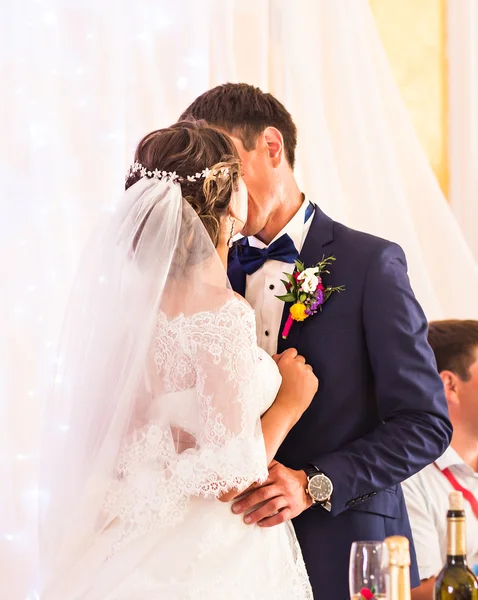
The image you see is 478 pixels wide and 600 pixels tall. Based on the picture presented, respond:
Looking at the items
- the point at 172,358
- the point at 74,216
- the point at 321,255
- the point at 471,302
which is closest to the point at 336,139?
the point at 471,302

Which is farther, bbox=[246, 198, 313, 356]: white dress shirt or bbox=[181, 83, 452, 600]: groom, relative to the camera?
bbox=[246, 198, 313, 356]: white dress shirt

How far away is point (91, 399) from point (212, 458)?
0.32 meters

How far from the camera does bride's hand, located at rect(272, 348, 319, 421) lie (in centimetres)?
214

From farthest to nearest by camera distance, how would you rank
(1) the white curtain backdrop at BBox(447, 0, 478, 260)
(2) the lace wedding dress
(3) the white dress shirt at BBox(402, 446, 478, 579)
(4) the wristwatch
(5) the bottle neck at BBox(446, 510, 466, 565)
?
(1) the white curtain backdrop at BBox(447, 0, 478, 260) → (3) the white dress shirt at BBox(402, 446, 478, 579) → (4) the wristwatch → (2) the lace wedding dress → (5) the bottle neck at BBox(446, 510, 466, 565)

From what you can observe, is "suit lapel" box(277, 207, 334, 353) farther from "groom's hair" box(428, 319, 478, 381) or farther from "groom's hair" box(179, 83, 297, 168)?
"groom's hair" box(428, 319, 478, 381)

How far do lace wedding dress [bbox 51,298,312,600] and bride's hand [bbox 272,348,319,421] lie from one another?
191 millimetres

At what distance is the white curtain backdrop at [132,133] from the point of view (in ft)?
11.6

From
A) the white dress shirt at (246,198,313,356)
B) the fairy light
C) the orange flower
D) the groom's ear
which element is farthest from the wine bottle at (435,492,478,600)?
the fairy light

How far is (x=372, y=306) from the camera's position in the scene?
229 centimetres

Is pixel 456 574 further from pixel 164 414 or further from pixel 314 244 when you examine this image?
pixel 314 244

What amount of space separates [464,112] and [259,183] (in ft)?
8.81

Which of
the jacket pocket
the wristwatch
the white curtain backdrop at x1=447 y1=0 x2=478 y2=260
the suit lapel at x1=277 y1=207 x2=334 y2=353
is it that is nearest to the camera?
the wristwatch

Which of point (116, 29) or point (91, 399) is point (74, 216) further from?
point (91, 399)

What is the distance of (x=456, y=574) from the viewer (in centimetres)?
151
